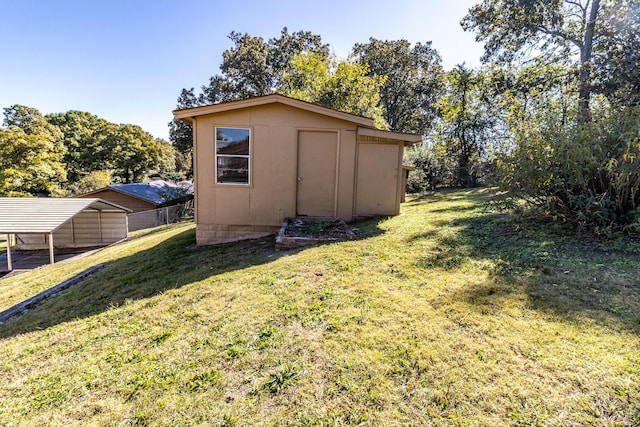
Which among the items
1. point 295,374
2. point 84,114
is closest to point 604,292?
point 295,374

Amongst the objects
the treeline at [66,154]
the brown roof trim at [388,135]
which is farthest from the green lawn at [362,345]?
the treeline at [66,154]

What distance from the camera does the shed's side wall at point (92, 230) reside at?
16406 millimetres

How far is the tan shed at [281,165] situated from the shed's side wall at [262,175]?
0.07ft

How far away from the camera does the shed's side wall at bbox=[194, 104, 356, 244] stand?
6656mm

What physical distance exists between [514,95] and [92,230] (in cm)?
2272

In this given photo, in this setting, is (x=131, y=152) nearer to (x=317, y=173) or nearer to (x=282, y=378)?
(x=317, y=173)

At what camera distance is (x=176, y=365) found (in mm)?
2283

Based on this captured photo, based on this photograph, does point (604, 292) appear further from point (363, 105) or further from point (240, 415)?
point (363, 105)

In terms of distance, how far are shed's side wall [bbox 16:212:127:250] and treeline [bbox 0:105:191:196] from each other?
850 cm

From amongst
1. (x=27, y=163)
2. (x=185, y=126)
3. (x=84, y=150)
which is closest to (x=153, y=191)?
(x=185, y=126)

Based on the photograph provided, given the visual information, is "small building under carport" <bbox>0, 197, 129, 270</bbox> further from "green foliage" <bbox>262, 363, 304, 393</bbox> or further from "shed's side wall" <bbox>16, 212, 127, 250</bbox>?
"green foliage" <bbox>262, 363, 304, 393</bbox>

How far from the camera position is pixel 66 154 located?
3111cm

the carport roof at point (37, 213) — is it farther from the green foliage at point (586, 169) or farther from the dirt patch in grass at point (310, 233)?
the green foliage at point (586, 169)

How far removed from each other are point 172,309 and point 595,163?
18.8ft
